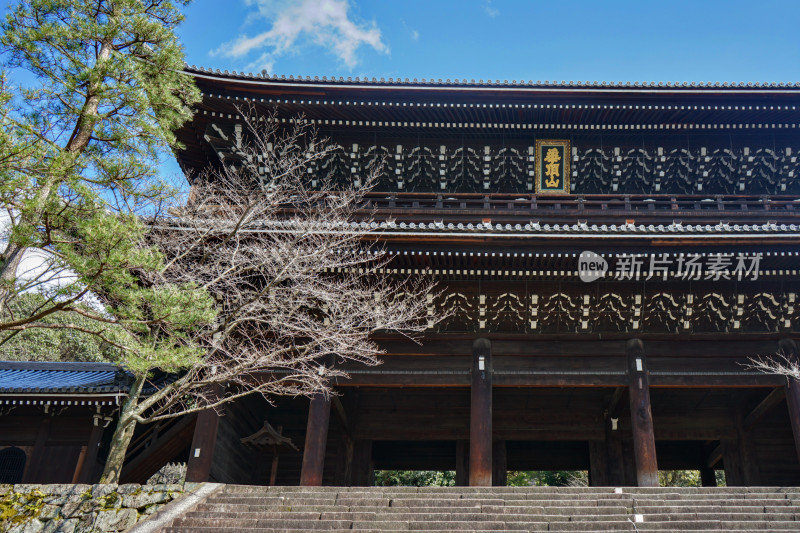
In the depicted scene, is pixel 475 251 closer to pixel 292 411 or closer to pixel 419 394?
pixel 419 394

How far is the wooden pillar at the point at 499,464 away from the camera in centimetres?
1342

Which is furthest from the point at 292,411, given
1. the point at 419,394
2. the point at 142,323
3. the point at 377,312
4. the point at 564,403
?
the point at 142,323

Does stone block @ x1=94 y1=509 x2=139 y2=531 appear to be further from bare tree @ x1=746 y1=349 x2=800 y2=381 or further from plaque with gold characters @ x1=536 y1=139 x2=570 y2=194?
bare tree @ x1=746 y1=349 x2=800 y2=381

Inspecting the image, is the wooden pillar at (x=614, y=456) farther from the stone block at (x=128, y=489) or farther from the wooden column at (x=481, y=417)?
the stone block at (x=128, y=489)

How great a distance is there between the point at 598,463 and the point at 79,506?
10220mm

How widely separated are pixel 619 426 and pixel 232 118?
10.9 metres

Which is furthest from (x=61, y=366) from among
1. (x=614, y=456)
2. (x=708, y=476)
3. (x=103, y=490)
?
(x=708, y=476)

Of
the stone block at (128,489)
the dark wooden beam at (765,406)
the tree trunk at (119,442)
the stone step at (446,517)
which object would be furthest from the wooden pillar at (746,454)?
the tree trunk at (119,442)

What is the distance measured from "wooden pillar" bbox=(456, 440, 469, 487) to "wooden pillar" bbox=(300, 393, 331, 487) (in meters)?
3.93

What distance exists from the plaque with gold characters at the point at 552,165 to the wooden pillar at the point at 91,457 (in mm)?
10520

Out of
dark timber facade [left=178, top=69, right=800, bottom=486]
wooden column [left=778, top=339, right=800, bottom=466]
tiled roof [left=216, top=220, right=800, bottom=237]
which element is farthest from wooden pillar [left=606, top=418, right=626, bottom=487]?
tiled roof [left=216, top=220, right=800, bottom=237]

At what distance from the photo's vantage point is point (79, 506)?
8.22 m

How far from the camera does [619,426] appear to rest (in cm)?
1342

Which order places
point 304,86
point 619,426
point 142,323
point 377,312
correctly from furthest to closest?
point 619,426
point 304,86
point 377,312
point 142,323
